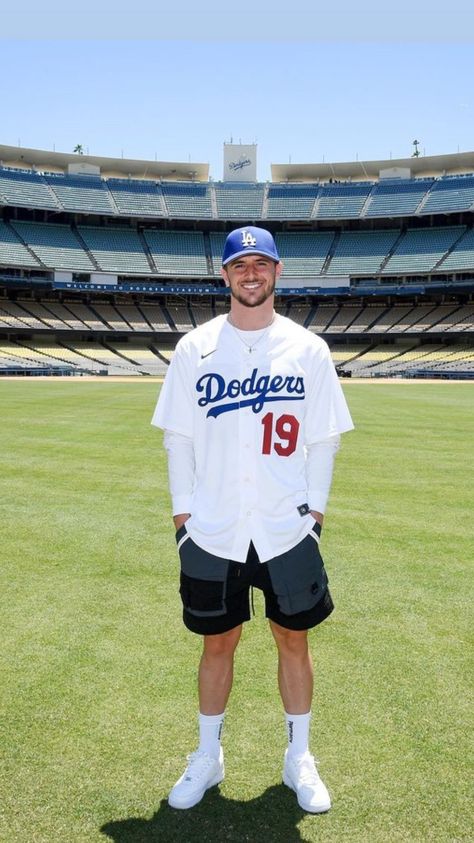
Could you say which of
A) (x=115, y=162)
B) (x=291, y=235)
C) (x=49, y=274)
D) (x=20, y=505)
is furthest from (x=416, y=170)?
(x=20, y=505)

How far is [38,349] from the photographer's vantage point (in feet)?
203

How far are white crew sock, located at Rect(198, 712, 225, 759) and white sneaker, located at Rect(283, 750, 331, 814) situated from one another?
38cm

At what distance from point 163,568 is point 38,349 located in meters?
59.6

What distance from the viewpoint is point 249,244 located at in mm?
3279

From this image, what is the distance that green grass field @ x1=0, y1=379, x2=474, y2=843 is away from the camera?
2.87 metres

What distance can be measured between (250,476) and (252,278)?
3.46ft

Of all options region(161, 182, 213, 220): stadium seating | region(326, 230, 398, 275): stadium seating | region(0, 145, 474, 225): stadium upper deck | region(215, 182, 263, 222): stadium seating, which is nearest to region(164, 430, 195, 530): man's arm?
region(326, 230, 398, 275): stadium seating

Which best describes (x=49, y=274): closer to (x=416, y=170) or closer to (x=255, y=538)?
(x=416, y=170)

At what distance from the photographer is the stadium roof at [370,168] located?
238 ft

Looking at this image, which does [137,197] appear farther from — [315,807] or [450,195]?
[315,807]

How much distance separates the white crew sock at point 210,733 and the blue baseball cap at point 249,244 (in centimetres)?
238

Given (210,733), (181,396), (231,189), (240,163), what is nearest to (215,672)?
(210,733)

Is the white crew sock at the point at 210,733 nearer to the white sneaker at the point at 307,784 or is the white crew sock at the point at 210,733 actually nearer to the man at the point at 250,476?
the man at the point at 250,476

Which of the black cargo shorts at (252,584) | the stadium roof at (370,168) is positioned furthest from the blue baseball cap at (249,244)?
the stadium roof at (370,168)
